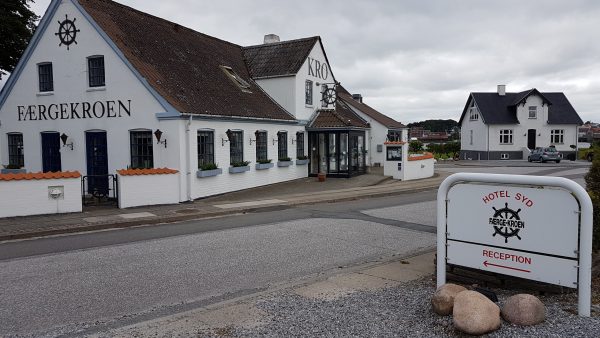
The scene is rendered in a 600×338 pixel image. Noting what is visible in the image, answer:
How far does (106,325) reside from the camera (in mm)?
5871

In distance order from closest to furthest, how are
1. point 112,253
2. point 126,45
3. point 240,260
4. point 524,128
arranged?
point 240,260
point 112,253
point 126,45
point 524,128

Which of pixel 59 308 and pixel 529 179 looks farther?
pixel 59 308

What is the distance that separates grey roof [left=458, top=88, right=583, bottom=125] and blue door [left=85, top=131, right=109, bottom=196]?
1763 inches

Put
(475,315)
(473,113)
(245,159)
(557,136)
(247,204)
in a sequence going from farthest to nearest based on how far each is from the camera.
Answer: (473,113), (557,136), (245,159), (247,204), (475,315)

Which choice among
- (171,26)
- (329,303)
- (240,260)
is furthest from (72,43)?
(329,303)

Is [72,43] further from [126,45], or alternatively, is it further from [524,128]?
Answer: [524,128]

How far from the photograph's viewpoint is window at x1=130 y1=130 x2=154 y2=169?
1861 cm

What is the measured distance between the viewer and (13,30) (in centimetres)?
2847

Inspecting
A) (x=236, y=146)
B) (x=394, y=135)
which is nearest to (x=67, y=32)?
(x=236, y=146)

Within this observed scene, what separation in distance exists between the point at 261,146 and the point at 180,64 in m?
5.29

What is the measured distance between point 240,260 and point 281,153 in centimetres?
1614

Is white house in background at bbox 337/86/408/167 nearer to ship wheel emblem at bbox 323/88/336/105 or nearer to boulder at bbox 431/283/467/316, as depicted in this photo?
ship wheel emblem at bbox 323/88/336/105

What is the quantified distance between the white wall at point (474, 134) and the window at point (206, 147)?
42480mm

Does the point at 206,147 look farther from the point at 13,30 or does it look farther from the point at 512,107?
the point at 512,107
